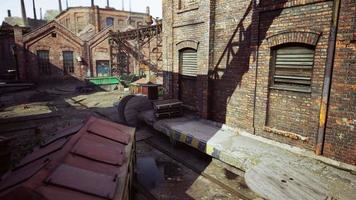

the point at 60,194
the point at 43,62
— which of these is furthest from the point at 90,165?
the point at 43,62

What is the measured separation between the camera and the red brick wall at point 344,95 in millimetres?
5379

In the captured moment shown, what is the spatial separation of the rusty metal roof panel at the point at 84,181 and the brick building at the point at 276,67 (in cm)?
531

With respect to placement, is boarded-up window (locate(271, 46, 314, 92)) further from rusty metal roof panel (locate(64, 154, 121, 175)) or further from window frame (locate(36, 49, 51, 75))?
window frame (locate(36, 49, 51, 75))

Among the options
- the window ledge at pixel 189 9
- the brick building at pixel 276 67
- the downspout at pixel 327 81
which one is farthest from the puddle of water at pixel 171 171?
the window ledge at pixel 189 9

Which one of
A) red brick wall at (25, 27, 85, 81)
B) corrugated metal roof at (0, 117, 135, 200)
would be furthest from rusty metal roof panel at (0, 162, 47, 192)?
red brick wall at (25, 27, 85, 81)

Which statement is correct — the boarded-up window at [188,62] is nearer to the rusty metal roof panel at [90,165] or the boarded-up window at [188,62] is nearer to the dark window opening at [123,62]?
the rusty metal roof panel at [90,165]

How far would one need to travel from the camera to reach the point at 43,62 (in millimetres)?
25969

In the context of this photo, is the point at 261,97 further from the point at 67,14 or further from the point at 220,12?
the point at 67,14

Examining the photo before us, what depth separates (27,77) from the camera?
2506 cm

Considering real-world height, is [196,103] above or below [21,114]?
above

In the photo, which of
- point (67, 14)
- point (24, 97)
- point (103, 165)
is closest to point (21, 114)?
point (24, 97)

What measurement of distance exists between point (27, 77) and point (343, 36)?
28.3 m

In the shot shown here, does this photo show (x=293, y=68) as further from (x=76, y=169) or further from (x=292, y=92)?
(x=76, y=169)

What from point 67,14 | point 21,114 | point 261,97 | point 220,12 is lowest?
point 21,114
